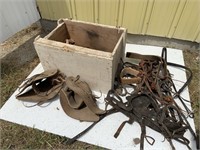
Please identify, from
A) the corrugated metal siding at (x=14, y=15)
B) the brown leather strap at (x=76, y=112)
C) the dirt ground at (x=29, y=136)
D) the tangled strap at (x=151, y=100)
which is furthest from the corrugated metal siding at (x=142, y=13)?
the brown leather strap at (x=76, y=112)

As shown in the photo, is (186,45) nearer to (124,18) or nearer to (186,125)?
(124,18)

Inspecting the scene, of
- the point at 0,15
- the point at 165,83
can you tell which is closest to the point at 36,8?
the point at 0,15

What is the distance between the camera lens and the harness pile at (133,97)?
1207 mm

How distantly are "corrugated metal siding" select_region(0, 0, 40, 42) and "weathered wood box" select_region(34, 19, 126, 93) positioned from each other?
1.69ft

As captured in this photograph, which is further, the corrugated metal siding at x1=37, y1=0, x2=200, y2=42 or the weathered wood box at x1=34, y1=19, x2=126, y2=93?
the corrugated metal siding at x1=37, y1=0, x2=200, y2=42

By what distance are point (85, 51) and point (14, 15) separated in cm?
97

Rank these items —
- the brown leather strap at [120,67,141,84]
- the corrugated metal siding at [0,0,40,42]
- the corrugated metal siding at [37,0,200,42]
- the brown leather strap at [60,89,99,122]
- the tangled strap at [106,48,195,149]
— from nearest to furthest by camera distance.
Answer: the tangled strap at [106,48,195,149]
the brown leather strap at [60,89,99,122]
the brown leather strap at [120,67,141,84]
the corrugated metal siding at [0,0,40,42]
the corrugated metal siding at [37,0,200,42]

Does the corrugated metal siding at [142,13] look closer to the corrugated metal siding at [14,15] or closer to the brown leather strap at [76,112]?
the corrugated metal siding at [14,15]

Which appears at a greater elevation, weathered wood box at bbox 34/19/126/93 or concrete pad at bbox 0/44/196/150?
weathered wood box at bbox 34/19/126/93

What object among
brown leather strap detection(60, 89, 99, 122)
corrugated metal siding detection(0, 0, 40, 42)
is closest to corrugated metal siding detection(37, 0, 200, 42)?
corrugated metal siding detection(0, 0, 40, 42)

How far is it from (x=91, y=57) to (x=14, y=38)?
137 cm

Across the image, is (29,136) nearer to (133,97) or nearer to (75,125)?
(75,125)

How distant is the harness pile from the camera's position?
3.96 feet

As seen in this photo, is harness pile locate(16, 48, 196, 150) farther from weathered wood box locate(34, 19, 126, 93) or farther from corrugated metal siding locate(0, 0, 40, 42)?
corrugated metal siding locate(0, 0, 40, 42)
